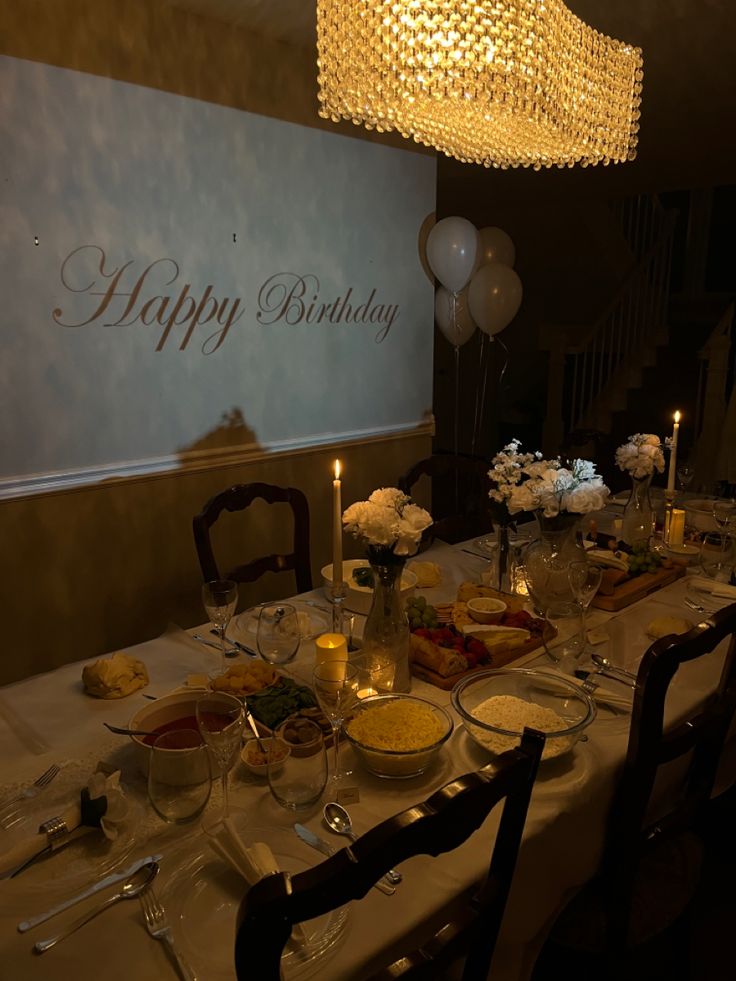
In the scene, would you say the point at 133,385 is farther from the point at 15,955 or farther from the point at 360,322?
the point at 15,955

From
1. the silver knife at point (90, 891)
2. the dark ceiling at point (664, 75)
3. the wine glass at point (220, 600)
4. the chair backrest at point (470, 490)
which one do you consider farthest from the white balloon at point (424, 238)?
the silver knife at point (90, 891)

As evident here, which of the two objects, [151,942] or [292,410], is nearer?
[151,942]

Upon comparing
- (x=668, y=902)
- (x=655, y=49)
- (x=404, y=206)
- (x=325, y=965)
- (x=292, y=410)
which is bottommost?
(x=668, y=902)

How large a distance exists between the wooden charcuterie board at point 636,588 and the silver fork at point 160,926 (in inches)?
51.6

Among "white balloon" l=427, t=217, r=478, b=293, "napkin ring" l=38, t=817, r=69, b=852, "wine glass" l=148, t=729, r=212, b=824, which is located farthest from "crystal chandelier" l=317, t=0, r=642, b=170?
"napkin ring" l=38, t=817, r=69, b=852

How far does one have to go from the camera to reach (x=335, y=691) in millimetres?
1168

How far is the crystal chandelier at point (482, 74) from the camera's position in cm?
161

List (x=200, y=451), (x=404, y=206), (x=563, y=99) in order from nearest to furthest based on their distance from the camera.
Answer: (x=563, y=99), (x=200, y=451), (x=404, y=206)

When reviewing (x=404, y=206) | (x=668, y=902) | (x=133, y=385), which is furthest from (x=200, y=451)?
(x=668, y=902)

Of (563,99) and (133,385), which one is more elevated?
(563,99)

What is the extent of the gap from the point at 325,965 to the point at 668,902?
81 cm

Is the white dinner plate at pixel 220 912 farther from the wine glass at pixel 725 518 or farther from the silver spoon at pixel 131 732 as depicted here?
the wine glass at pixel 725 518

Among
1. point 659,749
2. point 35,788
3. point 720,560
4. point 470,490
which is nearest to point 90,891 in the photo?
point 35,788

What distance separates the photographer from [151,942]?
892 mm
